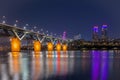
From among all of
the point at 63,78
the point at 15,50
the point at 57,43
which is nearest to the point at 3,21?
the point at 15,50

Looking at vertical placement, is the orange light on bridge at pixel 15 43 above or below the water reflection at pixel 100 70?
above

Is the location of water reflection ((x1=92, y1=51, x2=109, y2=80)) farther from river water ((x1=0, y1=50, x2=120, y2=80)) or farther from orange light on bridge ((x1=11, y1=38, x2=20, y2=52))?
orange light on bridge ((x1=11, y1=38, x2=20, y2=52))

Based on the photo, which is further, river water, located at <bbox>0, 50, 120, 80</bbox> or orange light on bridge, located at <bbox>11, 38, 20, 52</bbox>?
orange light on bridge, located at <bbox>11, 38, 20, 52</bbox>

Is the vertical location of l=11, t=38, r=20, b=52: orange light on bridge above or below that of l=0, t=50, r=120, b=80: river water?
above

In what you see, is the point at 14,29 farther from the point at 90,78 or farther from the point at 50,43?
the point at 90,78

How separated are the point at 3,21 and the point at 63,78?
71250 millimetres

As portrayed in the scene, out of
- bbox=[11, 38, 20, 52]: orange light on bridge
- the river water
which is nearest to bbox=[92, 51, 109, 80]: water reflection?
the river water

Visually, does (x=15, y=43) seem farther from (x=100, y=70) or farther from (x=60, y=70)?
(x=100, y=70)

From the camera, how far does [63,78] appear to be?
2230 cm

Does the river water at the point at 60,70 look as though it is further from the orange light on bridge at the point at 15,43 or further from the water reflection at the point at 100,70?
the orange light on bridge at the point at 15,43

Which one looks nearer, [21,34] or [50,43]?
[21,34]

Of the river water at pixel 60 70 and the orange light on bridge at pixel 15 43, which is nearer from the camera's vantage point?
the river water at pixel 60 70

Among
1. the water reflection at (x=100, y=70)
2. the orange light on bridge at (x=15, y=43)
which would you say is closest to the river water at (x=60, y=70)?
the water reflection at (x=100, y=70)

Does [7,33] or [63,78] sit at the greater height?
[7,33]
